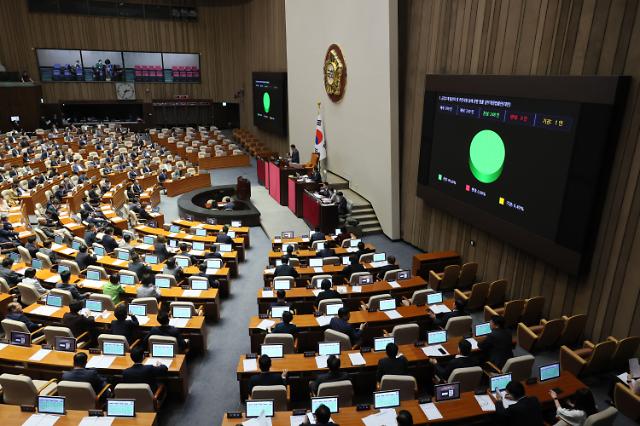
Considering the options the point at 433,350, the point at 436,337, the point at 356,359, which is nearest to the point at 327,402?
the point at 356,359

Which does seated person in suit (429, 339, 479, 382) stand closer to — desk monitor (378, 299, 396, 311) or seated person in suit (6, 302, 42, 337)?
desk monitor (378, 299, 396, 311)

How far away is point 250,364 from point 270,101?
19036mm

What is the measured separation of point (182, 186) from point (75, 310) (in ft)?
38.8

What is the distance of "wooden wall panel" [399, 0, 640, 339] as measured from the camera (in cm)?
689

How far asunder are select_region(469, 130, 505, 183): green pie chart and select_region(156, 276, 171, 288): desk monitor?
6.66m

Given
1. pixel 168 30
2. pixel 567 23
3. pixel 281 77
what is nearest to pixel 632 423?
pixel 567 23

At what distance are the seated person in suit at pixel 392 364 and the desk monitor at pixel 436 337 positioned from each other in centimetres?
94

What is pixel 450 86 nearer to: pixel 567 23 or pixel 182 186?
pixel 567 23

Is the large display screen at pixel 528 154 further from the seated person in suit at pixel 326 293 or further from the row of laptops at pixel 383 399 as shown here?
the seated person in suit at pixel 326 293

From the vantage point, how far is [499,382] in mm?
5625

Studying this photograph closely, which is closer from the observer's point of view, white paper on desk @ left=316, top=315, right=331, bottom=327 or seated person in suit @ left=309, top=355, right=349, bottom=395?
seated person in suit @ left=309, top=355, right=349, bottom=395

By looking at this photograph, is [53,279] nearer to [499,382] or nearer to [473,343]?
[473,343]

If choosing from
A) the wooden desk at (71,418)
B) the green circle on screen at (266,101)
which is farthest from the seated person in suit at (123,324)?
the green circle on screen at (266,101)

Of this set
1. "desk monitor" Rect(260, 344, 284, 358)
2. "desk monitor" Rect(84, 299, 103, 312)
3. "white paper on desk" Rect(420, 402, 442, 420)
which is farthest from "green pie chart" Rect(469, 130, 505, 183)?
"desk monitor" Rect(84, 299, 103, 312)
